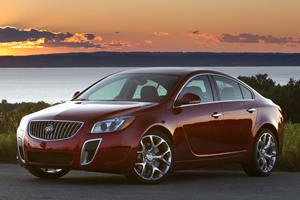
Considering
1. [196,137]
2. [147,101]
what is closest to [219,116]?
[196,137]

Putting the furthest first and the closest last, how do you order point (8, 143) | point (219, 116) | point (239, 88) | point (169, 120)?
1. point (8, 143)
2. point (239, 88)
3. point (219, 116)
4. point (169, 120)

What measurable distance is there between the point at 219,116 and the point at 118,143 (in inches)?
82.2

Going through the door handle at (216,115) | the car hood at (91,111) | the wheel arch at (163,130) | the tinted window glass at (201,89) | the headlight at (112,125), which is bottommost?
the wheel arch at (163,130)

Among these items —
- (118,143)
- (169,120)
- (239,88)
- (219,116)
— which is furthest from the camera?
(239,88)

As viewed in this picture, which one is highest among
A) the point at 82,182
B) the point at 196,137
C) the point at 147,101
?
the point at 147,101

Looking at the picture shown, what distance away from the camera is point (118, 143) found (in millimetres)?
7602

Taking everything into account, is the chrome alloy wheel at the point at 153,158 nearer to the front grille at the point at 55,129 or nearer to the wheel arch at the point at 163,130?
the wheel arch at the point at 163,130

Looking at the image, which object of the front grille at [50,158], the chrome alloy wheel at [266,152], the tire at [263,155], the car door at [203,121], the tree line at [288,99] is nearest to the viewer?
the front grille at [50,158]

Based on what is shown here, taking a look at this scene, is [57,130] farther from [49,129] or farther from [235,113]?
[235,113]

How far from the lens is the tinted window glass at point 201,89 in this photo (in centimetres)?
898

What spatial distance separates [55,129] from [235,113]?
3066 mm

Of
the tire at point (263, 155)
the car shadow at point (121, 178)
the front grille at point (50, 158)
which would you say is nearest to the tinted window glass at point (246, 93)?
the tire at point (263, 155)

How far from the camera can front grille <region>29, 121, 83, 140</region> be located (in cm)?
772

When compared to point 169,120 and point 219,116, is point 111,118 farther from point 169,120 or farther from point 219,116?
point 219,116
